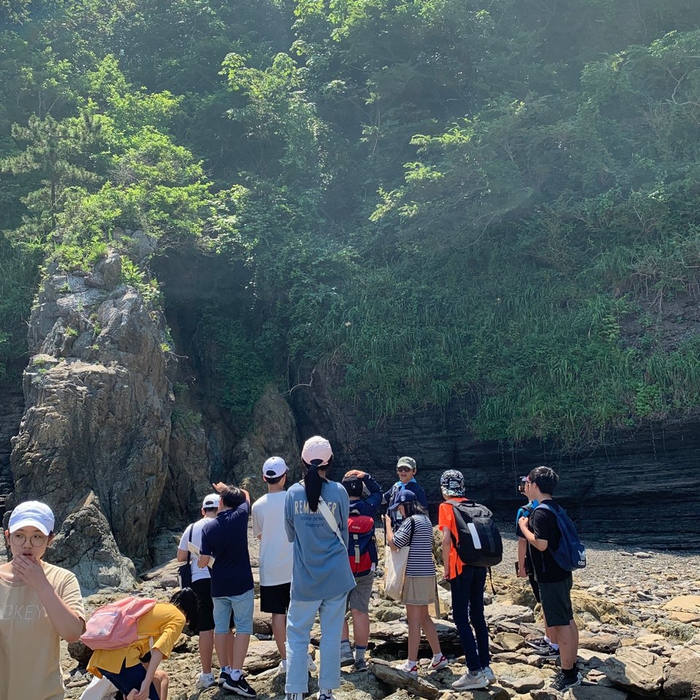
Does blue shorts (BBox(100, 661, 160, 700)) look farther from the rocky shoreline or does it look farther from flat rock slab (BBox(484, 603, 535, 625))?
flat rock slab (BBox(484, 603, 535, 625))

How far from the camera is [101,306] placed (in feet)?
47.1

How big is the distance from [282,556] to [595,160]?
1556 centimetres

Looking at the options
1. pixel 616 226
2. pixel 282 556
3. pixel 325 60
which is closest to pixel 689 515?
pixel 616 226

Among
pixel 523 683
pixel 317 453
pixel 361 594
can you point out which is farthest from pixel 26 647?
pixel 523 683

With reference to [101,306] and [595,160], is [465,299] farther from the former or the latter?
[101,306]

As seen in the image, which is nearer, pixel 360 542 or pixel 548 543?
pixel 548 543

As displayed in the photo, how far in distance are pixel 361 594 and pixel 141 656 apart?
2.48 metres

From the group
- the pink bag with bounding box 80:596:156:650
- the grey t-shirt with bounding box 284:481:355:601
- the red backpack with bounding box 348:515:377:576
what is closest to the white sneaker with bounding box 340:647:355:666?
the red backpack with bounding box 348:515:377:576

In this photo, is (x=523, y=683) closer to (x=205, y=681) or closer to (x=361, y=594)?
(x=361, y=594)

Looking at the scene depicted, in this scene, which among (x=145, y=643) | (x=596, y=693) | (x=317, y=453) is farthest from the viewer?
(x=596, y=693)

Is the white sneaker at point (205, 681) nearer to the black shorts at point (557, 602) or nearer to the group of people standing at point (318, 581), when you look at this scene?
the group of people standing at point (318, 581)

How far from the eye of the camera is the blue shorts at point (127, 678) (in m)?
3.96

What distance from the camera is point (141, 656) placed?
401 cm

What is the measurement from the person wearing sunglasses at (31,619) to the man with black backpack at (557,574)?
348 centimetres
